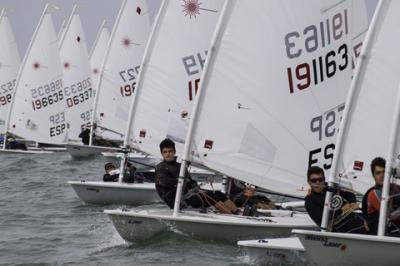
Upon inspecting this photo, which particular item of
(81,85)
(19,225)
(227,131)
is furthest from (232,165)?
(81,85)

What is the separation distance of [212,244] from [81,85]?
22714mm

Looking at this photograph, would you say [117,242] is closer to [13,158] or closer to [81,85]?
[13,158]

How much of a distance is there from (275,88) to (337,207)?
96.5 inches

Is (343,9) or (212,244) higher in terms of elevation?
(343,9)

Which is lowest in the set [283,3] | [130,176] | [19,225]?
[19,225]

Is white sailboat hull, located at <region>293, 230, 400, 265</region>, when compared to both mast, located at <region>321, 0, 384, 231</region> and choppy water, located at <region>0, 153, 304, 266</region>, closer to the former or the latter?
mast, located at <region>321, 0, 384, 231</region>

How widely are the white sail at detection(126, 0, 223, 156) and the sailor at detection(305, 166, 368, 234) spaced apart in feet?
19.7

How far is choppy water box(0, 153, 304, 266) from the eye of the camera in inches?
395

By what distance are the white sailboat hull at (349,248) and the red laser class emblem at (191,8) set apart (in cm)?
772

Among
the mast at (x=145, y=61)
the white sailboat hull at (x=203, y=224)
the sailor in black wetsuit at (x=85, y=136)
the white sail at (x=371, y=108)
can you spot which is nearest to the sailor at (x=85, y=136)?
the sailor in black wetsuit at (x=85, y=136)

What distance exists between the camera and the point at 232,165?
37.1ft

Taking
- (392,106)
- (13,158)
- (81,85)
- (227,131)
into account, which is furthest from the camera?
(81,85)

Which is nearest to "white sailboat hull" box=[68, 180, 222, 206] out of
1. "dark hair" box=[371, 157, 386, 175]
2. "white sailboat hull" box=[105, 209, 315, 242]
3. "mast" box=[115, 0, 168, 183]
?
"mast" box=[115, 0, 168, 183]

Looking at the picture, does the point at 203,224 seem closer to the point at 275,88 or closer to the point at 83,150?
the point at 275,88
